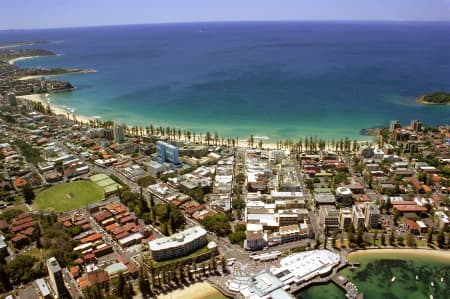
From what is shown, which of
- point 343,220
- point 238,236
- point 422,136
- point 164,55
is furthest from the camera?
point 164,55

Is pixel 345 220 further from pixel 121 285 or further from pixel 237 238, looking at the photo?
pixel 121 285

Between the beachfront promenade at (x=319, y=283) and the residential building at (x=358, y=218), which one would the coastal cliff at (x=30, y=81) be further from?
the residential building at (x=358, y=218)

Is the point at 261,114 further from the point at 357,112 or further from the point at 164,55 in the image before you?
the point at 164,55

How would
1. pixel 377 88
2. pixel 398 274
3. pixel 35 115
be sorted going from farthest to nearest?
pixel 377 88 → pixel 35 115 → pixel 398 274

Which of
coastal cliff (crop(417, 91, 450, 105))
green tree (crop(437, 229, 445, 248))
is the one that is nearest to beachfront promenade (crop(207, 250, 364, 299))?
green tree (crop(437, 229, 445, 248))

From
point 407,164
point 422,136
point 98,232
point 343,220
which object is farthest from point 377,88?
point 98,232

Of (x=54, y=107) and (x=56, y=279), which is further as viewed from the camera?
(x=54, y=107)

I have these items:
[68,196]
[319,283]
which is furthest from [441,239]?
[68,196]
